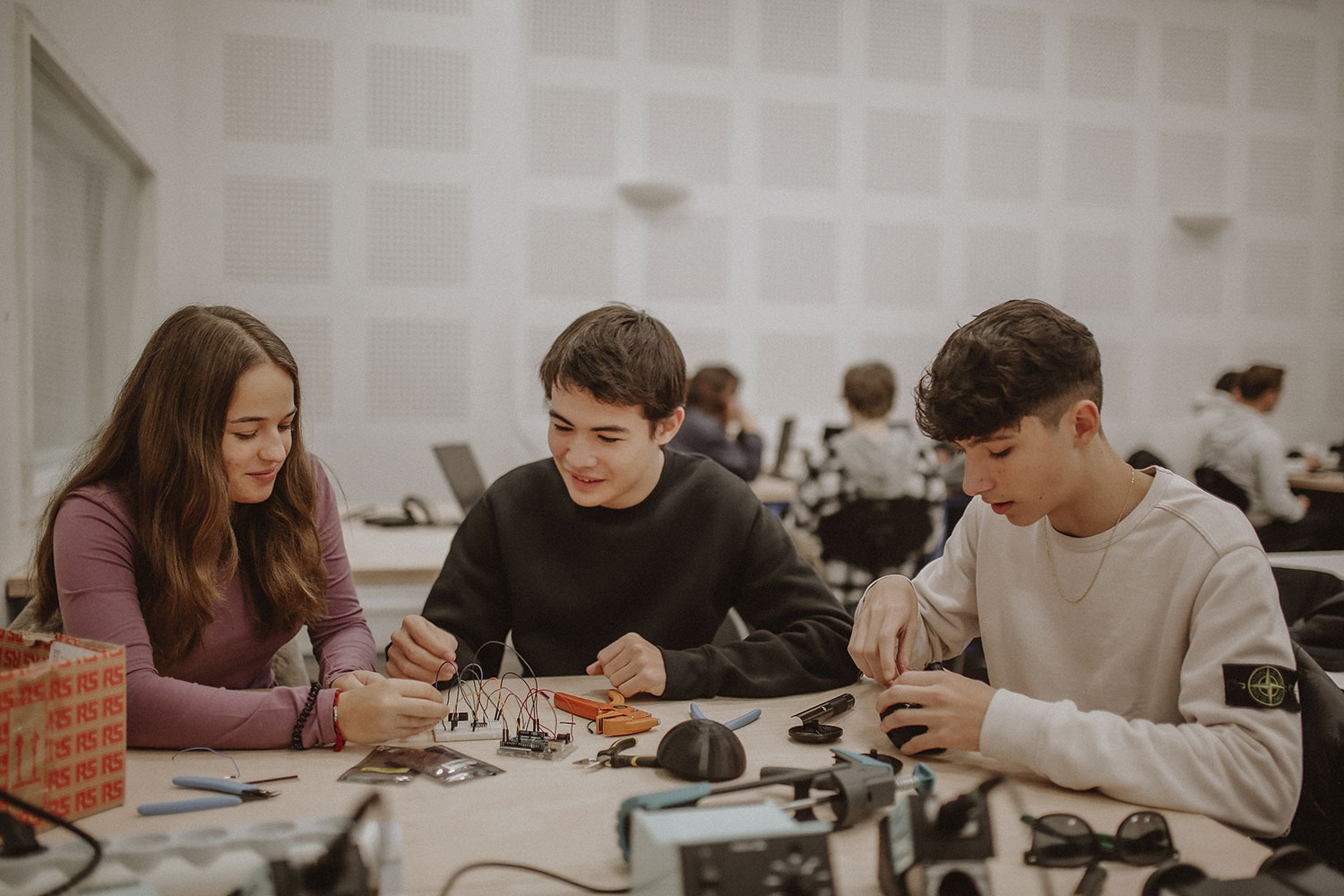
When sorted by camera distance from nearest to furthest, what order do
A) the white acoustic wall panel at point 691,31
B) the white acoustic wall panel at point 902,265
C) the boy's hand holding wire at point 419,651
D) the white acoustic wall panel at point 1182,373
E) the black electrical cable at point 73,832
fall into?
the black electrical cable at point 73,832 < the boy's hand holding wire at point 419,651 < the white acoustic wall panel at point 691,31 < the white acoustic wall panel at point 902,265 < the white acoustic wall panel at point 1182,373

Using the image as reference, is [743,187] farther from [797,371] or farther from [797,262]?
[797,371]

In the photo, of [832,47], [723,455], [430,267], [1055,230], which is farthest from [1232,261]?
[430,267]

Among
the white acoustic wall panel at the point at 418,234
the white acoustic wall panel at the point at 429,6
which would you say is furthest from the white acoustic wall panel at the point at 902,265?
the white acoustic wall panel at the point at 429,6

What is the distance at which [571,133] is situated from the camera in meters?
5.20

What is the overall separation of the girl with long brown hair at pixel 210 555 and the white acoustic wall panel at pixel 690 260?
3993mm

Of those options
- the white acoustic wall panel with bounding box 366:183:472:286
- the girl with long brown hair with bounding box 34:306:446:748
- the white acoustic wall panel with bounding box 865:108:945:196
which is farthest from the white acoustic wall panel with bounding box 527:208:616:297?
the girl with long brown hair with bounding box 34:306:446:748

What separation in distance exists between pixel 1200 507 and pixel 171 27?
4867 millimetres

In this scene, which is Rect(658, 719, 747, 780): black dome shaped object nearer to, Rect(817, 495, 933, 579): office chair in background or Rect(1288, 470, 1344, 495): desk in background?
Rect(817, 495, 933, 579): office chair in background

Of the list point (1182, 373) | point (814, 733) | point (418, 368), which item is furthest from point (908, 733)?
point (1182, 373)

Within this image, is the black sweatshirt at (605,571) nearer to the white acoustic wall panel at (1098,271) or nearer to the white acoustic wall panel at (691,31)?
the white acoustic wall panel at (691,31)

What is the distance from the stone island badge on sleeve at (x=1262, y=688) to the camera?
1062 millimetres

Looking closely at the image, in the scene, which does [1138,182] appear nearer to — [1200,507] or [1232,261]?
[1232,261]

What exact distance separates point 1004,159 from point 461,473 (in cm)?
424

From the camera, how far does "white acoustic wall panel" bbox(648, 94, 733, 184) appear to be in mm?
5367
